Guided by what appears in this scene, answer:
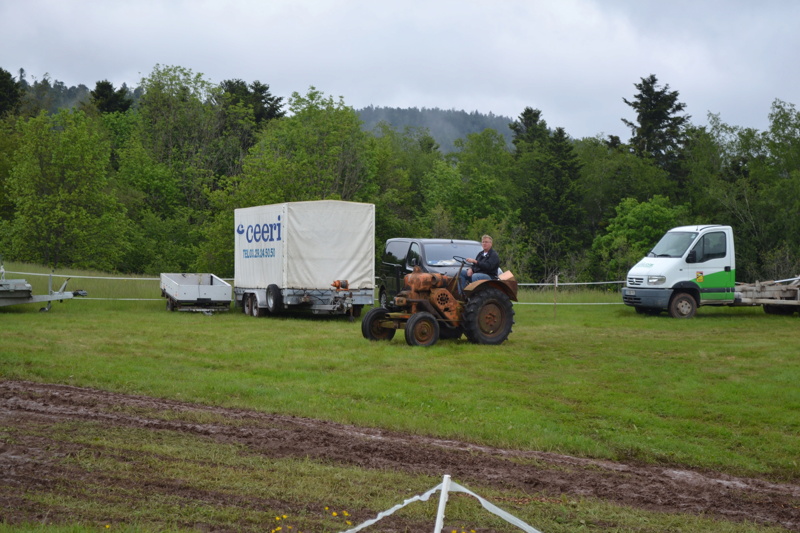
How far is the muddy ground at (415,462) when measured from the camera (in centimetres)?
662

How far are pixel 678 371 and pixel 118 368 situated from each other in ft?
28.8

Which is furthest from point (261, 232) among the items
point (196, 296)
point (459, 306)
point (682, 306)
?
point (682, 306)

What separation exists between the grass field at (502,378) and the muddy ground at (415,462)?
0.47 metres

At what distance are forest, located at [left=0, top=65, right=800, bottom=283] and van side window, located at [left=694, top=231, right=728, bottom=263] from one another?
1590 centimetres

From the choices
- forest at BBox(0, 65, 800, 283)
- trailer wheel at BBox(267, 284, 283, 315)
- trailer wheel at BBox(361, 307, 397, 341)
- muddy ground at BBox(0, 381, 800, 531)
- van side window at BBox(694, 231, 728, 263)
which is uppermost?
forest at BBox(0, 65, 800, 283)

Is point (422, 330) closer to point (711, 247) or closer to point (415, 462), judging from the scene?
point (415, 462)

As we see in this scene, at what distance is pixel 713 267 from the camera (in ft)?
75.5

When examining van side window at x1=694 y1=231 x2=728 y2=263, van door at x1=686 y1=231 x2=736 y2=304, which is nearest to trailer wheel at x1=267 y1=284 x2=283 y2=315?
van door at x1=686 y1=231 x2=736 y2=304

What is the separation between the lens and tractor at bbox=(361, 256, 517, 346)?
15531mm

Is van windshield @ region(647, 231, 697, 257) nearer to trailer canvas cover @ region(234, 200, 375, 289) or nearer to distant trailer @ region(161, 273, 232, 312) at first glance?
trailer canvas cover @ region(234, 200, 375, 289)

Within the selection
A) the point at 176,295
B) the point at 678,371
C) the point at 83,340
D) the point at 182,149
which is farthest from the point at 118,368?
the point at 182,149

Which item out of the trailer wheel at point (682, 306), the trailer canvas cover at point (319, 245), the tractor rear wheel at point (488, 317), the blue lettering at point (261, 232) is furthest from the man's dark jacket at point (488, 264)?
the trailer wheel at point (682, 306)

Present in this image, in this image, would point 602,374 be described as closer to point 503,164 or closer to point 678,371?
point 678,371

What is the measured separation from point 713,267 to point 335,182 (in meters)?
38.7
